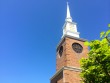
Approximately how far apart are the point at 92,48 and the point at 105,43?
130 cm

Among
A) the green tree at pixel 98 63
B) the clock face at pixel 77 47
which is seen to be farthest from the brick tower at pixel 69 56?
the green tree at pixel 98 63

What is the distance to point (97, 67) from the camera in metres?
→ 14.4

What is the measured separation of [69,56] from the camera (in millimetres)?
27656

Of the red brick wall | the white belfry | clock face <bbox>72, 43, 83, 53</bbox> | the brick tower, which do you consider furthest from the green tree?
the white belfry

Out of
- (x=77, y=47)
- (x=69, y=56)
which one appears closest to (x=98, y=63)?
(x=69, y=56)

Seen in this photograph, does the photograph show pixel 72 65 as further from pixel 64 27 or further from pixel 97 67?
pixel 97 67

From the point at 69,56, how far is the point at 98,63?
1320 centimetres

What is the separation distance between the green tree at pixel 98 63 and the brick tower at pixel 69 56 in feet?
31.8

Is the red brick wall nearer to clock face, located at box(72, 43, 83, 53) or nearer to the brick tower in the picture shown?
the brick tower

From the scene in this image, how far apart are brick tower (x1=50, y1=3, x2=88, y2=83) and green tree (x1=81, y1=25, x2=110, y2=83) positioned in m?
9.69

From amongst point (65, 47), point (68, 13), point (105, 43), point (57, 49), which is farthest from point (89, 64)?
point (68, 13)

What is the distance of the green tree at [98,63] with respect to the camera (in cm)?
1400

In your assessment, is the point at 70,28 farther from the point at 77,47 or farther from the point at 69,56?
the point at 69,56

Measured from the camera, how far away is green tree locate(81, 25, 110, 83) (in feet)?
45.9
